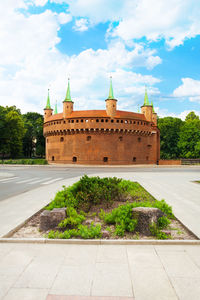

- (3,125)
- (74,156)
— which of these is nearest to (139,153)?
(74,156)

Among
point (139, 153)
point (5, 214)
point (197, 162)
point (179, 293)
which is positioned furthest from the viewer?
point (197, 162)

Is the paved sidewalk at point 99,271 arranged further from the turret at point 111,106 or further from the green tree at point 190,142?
the green tree at point 190,142

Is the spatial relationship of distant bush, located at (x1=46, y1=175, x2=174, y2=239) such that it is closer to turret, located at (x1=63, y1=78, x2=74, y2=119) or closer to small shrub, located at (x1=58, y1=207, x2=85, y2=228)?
small shrub, located at (x1=58, y1=207, x2=85, y2=228)

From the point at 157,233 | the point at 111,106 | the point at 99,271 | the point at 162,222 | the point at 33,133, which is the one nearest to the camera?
the point at 99,271

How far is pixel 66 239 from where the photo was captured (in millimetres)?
4457

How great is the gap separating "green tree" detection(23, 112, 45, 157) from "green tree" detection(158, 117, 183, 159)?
35009 millimetres

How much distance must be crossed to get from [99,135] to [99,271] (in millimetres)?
37576

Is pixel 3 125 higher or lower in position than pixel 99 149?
higher

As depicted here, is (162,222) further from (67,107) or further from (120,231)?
(67,107)

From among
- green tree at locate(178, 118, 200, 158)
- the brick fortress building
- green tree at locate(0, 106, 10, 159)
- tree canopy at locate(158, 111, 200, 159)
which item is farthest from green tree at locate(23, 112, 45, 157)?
green tree at locate(178, 118, 200, 158)

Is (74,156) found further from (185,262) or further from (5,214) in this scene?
(185,262)

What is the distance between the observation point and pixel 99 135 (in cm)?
4062

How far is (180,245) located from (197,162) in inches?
1841

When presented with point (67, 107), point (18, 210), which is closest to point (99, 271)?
point (18, 210)
